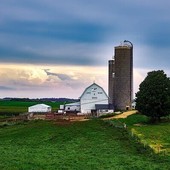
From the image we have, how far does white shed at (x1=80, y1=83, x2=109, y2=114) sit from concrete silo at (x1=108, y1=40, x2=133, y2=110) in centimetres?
253

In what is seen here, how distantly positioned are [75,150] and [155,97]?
2700 cm

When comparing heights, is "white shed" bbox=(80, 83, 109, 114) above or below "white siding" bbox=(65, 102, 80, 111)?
above

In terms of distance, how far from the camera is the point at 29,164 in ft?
88.1

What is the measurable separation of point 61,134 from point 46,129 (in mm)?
5267

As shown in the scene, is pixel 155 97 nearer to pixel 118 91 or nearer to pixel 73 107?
pixel 118 91

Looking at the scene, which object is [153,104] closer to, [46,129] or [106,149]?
[46,129]

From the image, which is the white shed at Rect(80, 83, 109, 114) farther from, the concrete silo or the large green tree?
the large green tree

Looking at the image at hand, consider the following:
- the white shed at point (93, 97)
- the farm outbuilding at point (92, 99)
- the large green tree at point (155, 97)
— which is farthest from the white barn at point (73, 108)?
the large green tree at point (155, 97)

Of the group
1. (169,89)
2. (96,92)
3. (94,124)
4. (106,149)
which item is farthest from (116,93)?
(106,149)

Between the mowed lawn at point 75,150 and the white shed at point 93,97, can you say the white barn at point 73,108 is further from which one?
the mowed lawn at point 75,150

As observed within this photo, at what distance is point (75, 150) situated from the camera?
1339 inches

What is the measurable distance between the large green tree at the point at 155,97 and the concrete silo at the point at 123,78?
29.7 m

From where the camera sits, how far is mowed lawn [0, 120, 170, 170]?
2652 centimetres

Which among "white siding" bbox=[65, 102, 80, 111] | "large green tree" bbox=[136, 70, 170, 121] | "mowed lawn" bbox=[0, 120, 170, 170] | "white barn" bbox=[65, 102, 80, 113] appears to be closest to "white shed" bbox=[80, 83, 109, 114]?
"white barn" bbox=[65, 102, 80, 113]
